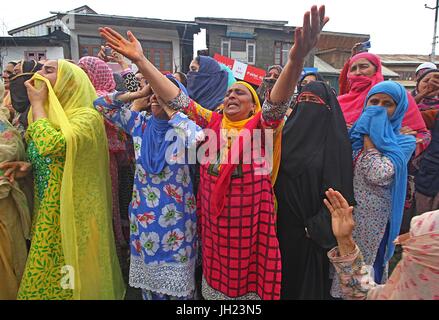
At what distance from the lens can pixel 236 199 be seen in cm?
179

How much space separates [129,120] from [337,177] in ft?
4.62

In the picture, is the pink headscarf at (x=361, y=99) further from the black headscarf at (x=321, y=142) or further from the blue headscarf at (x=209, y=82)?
the blue headscarf at (x=209, y=82)

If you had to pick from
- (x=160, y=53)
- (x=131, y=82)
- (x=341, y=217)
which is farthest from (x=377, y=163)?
(x=160, y=53)

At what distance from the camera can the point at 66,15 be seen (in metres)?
15.8

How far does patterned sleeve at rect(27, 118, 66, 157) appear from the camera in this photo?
1.79 m

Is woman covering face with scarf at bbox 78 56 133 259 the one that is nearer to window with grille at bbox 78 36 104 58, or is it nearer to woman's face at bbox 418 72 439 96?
woman's face at bbox 418 72 439 96

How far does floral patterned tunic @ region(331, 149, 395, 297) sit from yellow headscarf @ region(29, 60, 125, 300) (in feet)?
5.03

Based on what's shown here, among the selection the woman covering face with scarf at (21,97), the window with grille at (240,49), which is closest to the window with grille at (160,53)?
the window with grille at (240,49)

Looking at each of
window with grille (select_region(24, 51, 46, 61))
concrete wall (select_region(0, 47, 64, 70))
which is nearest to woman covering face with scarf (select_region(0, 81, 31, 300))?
concrete wall (select_region(0, 47, 64, 70))

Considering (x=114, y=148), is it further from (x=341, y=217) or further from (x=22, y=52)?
(x=22, y=52)

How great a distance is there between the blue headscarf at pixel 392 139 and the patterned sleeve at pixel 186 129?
103 centimetres

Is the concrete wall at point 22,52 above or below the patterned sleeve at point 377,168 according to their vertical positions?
above

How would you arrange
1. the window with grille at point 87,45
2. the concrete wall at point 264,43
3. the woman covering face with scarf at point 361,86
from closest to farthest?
the woman covering face with scarf at point 361,86 → the window with grille at point 87,45 → the concrete wall at point 264,43

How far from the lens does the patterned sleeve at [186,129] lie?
179 centimetres
